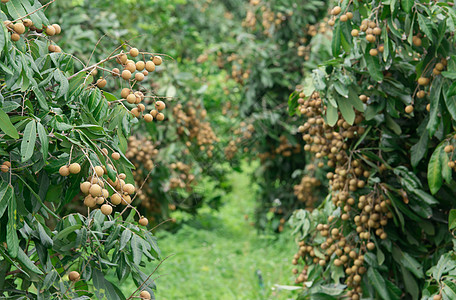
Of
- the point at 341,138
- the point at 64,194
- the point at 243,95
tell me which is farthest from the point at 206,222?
the point at 64,194

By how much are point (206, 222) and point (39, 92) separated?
5.05m

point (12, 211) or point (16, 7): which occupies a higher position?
point (16, 7)

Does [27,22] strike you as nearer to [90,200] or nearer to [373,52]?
[90,200]

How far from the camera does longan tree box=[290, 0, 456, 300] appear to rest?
244cm

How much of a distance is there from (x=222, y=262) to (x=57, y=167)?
11.9 ft

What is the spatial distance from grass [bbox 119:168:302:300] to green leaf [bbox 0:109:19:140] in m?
2.33

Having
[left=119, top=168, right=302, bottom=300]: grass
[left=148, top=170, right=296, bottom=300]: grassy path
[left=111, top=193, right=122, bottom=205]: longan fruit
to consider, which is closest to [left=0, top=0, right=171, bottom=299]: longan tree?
[left=111, top=193, right=122, bottom=205]: longan fruit

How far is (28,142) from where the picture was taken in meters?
1.45

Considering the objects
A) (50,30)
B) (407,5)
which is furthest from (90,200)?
(407,5)

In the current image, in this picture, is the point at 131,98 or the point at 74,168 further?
the point at 131,98

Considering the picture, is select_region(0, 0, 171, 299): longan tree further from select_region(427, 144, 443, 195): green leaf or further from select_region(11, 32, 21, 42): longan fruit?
select_region(427, 144, 443, 195): green leaf

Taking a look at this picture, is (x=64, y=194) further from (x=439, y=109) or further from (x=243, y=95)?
(x=243, y=95)

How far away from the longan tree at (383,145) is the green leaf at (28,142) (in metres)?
1.45

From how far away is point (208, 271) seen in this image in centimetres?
474
